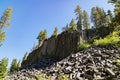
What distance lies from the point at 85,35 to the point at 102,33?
5.51m

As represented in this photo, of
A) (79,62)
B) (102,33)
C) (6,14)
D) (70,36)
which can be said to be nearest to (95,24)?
(102,33)

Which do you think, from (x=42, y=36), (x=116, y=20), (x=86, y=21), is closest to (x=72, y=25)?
(x=86, y=21)

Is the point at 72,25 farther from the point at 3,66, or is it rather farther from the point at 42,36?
the point at 3,66

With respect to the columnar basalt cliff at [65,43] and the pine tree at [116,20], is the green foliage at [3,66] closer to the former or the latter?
the pine tree at [116,20]

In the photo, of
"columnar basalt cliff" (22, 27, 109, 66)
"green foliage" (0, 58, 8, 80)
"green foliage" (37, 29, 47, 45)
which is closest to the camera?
"green foliage" (0, 58, 8, 80)

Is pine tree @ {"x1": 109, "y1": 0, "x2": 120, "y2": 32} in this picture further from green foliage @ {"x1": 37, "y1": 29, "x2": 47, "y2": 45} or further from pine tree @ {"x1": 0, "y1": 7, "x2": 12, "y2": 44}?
green foliage @ {"x1": 37, "y1": 29, "x2": 47, "y2": 45}

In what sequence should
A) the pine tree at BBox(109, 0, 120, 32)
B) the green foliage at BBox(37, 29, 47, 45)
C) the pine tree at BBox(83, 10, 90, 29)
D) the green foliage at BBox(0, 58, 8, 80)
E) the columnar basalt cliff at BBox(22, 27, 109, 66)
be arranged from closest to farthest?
the pine tree at BBox(109, 0, 120, 32) < the green foliage at BBox(0, 58, 8, 80) < the columnar basalt cliff at BBox(22, 27, 109, 66) < the pine tree at BBox(83, 10, 90, 29) < the green foliage at BBox(37, 29, 47, 45)

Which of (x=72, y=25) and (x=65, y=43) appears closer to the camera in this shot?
(x=65, y=43)

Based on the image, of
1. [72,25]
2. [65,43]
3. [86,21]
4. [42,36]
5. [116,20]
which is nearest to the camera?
[116,20]

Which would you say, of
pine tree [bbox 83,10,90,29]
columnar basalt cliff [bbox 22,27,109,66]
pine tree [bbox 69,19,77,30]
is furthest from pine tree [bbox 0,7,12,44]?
pine tree [bbox 83,10,90,29]

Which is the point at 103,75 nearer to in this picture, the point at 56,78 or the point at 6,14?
the point at 56,78

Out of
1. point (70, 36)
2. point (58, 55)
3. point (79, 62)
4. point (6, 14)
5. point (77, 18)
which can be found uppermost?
point (77, 18)

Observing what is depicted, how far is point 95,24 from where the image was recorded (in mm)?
84500

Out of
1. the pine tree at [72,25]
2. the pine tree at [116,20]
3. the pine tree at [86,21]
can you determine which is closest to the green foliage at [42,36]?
the pine tree at [72,25]
